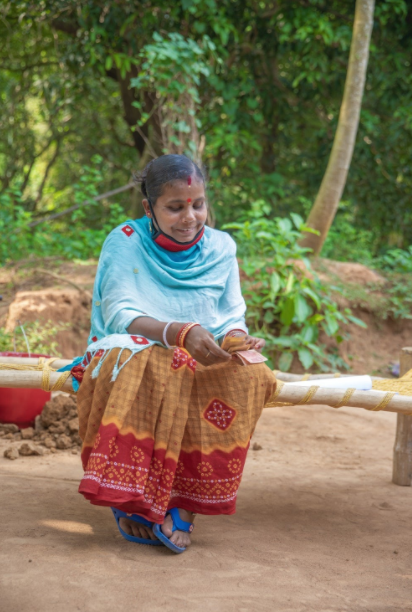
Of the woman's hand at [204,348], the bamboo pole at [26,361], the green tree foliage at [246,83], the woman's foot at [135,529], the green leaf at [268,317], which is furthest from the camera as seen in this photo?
the green tree foliage at [246,83]

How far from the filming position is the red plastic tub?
3.95 m

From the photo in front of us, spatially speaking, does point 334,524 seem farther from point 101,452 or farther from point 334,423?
point 334,423

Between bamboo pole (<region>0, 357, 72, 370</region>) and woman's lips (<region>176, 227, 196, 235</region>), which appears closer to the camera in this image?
woman's lips (<region>176, 227, 196, 235</region>)

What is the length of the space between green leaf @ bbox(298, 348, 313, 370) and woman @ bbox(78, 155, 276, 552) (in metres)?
2.77

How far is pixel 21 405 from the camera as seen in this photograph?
397 centimetres

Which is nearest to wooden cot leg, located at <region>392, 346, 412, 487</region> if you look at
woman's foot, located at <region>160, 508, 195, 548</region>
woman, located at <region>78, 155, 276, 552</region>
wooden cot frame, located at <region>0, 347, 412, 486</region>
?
wooden cot frame, located at <region>0, 347, 412, 486</region>

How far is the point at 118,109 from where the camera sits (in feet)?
35.1

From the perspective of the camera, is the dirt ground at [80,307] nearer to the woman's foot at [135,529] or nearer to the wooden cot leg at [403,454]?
the wooden cot leg at [403,454]

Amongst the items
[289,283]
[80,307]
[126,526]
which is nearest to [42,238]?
[80,307]

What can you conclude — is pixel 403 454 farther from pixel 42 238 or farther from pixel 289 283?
pixel 42 238

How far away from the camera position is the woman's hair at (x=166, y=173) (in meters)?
2.56

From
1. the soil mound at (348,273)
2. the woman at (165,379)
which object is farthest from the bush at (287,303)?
the woman at (165,379)

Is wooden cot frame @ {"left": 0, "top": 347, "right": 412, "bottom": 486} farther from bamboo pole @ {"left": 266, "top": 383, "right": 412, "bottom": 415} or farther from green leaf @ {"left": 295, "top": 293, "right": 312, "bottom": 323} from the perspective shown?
green leaf @ {"left": 295, "top": 293, "right": 312, "bottom": 323}

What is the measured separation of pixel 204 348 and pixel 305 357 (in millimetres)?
3390
